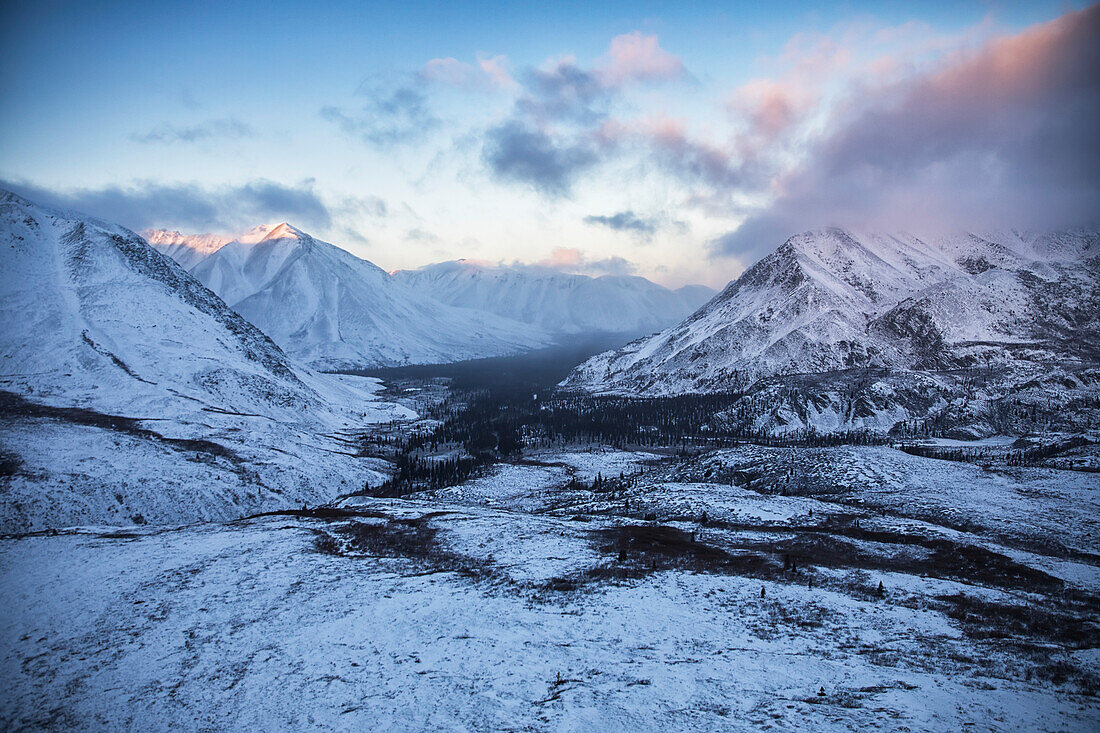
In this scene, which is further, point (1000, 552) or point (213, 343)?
point (213, 343)

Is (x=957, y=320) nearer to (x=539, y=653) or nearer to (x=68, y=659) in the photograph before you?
(x=539, y=653)

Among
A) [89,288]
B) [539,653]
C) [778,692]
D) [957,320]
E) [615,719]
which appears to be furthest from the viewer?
[957,320]

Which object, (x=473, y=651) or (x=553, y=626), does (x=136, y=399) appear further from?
(x=553, y=626)

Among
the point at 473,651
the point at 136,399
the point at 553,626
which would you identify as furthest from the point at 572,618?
the point at 136,399

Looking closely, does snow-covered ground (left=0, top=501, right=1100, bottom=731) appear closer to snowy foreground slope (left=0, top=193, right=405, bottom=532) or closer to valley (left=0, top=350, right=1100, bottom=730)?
valley (left=0, top=350, right=1100, bottom=730)

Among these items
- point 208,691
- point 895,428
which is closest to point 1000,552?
point 208,691

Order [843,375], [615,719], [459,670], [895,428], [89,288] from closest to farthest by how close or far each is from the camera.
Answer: [615,719] → [459,670] → [89,288] → [895,428] → [843,375]

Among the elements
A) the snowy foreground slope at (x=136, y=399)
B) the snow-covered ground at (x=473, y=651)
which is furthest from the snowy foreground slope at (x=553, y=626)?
the snowy foreground slope at (x=136, y=399)

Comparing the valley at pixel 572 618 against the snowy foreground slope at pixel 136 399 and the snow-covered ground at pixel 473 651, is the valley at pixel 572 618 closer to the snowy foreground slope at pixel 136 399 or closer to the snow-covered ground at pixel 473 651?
the snow-covered ground at pixel 473 651
